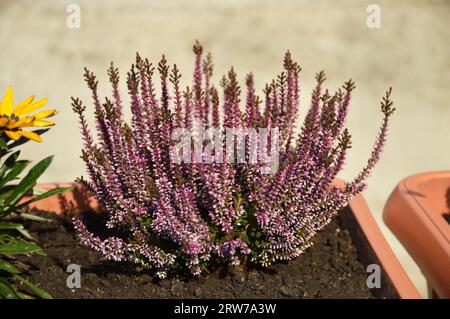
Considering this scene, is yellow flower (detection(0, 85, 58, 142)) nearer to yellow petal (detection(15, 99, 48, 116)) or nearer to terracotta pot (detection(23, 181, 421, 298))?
yellow petal (detection(15, 99, 48, 116))

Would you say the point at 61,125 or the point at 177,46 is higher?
the point at 177,46

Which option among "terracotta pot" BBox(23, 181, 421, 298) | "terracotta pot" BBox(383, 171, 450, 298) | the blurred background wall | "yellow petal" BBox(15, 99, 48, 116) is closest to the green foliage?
"yellow petal" BBox(15, 99, 48, 116)

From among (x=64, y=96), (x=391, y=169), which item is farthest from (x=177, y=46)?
(x=391, y=169)

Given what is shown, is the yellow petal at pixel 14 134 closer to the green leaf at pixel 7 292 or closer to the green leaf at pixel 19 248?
the green leaf at pixel 19 248

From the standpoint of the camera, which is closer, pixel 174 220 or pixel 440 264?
pixel 174 220

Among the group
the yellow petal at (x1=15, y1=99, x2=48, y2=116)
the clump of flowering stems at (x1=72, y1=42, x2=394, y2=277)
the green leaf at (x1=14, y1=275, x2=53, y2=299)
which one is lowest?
the green leaf at (x1=14, y1=275, x2=53, y2=299)
